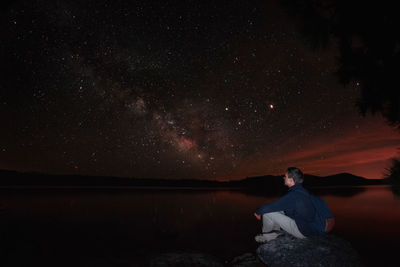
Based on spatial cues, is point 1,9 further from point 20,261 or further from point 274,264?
point 274,264

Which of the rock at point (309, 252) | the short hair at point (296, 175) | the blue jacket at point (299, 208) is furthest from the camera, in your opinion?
the short hair at point (296, 175)

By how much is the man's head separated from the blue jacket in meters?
0.10

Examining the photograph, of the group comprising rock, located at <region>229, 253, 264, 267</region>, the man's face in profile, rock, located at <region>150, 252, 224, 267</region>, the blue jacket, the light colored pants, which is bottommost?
rock, located at <region>229, 253, 264, 267</region>

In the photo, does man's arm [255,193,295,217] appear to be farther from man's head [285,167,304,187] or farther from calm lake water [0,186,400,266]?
calm lake water [0,186,400,266]

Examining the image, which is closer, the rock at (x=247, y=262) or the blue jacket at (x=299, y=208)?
the blue jacket at (x=299, y=208)

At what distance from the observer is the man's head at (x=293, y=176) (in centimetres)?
454

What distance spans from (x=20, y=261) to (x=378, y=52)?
8.28 meters

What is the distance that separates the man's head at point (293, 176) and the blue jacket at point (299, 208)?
0.33 ft

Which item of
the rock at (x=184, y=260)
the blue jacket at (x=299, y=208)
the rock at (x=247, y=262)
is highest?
the blue jacket at (x=299, y=208)

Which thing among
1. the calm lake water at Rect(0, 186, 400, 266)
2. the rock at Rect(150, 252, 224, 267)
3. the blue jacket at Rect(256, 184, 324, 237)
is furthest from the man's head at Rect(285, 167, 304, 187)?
the calm lake water at Rect(0, 186, 400, 266)

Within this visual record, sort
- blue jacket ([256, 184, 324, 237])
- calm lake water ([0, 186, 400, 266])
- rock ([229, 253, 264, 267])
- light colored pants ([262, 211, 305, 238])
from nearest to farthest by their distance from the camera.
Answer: blue jacket ([256, 184, 324, 237]) → light colored pants ([262, 211, 305, 238]) → rock ([229, 253, 264, 267]) → calm lake water ([0, 186, 400, 266])

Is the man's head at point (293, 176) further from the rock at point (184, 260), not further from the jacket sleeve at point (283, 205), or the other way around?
the rock at point (184, 260)

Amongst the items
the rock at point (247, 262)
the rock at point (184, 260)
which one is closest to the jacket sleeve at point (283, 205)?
the rock at point (247, 262)

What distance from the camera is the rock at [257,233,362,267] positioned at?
4430mm
